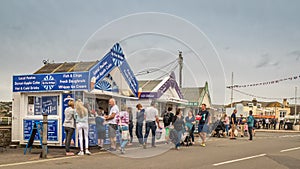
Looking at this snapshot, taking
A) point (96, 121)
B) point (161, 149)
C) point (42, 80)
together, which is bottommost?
point (161, 149)

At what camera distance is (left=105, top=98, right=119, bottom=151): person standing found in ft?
42.7

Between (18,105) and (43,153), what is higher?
(18,105)

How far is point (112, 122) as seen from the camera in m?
13.4

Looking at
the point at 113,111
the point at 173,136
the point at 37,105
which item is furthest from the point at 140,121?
the point at 37,105

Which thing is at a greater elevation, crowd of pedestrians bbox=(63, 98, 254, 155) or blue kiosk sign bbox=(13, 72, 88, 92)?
blue kiosk sign bbox=(13, 72, 88, 92)

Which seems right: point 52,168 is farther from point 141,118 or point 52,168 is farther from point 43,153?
point 141,118

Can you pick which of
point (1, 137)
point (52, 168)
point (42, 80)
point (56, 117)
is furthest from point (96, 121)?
point (52, 168)

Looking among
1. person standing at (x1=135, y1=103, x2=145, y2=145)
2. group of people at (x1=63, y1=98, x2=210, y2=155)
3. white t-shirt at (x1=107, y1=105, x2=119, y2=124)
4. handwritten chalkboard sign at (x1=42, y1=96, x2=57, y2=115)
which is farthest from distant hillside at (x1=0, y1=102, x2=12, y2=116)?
white t-shirt at (x1=107, y1=105, x2=119, y2=124)

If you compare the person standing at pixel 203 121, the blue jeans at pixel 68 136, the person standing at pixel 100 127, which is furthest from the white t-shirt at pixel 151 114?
the blue jeans at pixel 68 136

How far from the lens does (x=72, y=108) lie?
41.7 ft

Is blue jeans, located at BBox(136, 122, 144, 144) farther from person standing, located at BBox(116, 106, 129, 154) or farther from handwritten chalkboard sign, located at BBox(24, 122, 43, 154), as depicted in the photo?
handwritten chalkboard sign, located at BBox(24, 122, 43, 154)

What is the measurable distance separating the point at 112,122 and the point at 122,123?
39 centimetres

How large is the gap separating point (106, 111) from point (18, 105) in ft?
11.5

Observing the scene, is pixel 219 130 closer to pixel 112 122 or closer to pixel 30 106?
pixel 112 122
